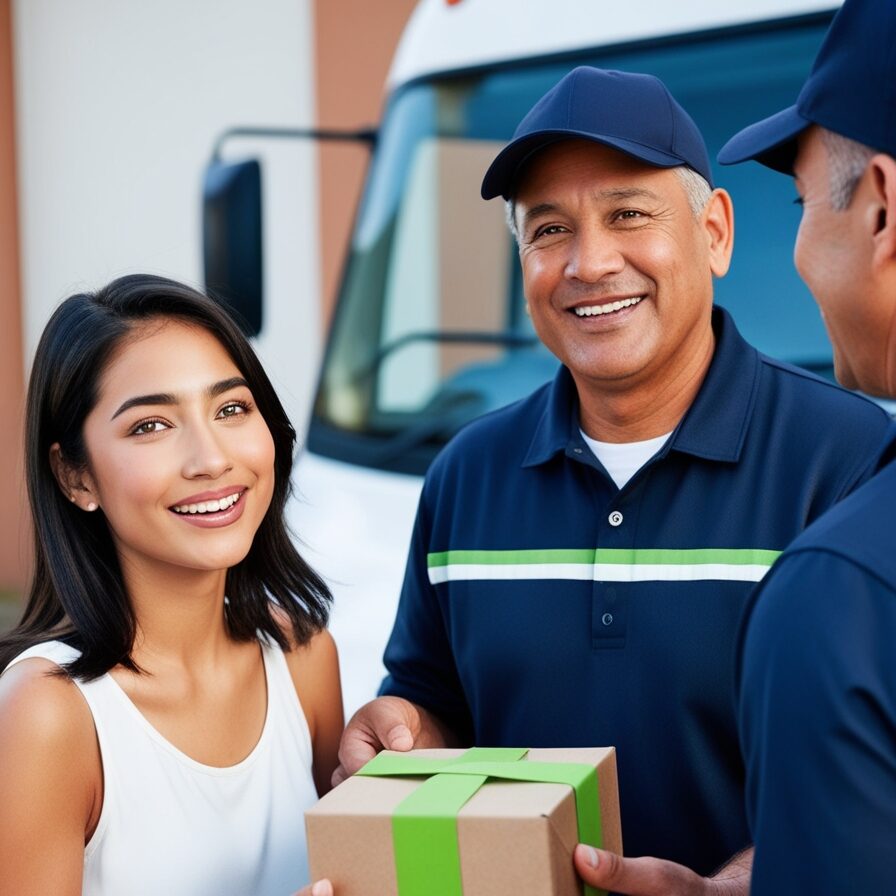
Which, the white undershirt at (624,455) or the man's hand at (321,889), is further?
the white undershirt at (624,455)

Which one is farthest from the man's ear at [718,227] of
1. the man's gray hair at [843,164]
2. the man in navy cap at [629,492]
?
the man's gray hair at [843,164]

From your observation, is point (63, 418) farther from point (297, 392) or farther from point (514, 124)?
point (297, 392)

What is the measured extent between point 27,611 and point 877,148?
1.64 meters

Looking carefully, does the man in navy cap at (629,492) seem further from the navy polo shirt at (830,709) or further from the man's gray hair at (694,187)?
the navy polo shirt at (830,709)

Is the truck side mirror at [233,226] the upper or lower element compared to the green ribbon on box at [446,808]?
upper

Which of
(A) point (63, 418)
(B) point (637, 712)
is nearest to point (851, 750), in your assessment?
(B) point (637, 712)

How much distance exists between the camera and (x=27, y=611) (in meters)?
2.45

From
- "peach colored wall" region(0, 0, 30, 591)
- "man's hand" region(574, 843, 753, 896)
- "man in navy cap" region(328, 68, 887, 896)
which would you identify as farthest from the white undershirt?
"peach colored wall" region(0, 0, 30, 591)

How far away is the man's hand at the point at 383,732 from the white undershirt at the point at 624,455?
549 millimetres

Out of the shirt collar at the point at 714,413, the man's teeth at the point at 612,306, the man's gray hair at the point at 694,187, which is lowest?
the shirt collar at the point at 714,413

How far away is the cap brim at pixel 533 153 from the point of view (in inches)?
91.7

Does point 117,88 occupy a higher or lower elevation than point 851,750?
higher

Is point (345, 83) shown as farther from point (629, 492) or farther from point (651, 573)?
point (651, 573)

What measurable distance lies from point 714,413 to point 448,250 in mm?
2092
